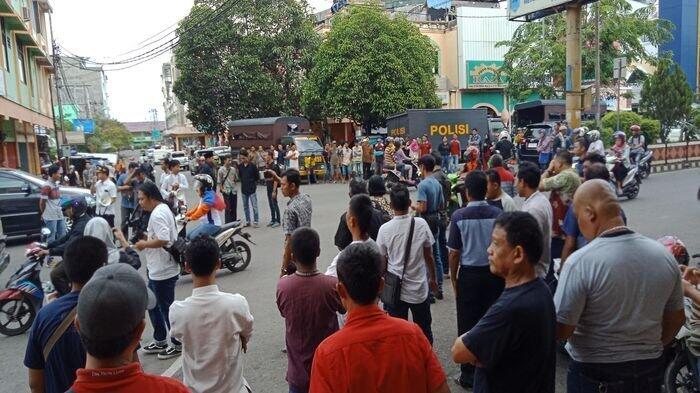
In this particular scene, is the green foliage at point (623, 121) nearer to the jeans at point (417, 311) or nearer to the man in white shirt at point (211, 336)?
the jeans at point (417, 311)

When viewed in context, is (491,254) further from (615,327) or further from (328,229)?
(328,229)

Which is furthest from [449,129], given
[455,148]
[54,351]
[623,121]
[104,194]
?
[54,351]

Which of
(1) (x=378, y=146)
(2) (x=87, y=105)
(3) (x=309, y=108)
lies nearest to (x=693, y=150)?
(1) (x=378, y=146)

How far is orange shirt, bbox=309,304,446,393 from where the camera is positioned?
2027 mm

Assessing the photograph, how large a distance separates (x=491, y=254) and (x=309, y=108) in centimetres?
3000

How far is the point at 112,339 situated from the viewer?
179cm

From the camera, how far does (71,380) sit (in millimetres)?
2615

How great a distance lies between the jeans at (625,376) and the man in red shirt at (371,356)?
3.00 feet

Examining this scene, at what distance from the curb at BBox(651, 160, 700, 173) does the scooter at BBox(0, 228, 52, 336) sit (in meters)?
19.6

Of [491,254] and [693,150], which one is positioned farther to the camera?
[693,150]

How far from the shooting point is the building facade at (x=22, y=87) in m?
20.0

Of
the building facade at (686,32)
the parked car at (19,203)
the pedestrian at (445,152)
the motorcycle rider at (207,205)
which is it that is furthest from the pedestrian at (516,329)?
the building facade at (686,32)

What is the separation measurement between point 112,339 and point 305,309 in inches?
58.5

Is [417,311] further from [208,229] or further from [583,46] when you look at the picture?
[583,46]
